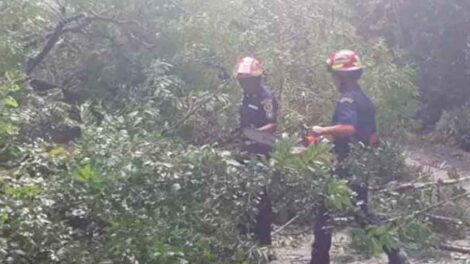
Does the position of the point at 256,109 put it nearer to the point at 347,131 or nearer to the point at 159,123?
the point at 159,123

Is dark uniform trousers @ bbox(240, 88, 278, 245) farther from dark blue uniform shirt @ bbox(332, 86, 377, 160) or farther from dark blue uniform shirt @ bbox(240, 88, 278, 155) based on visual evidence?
dark blue uniform shirt @ bbox(332, 86, 377, 160)

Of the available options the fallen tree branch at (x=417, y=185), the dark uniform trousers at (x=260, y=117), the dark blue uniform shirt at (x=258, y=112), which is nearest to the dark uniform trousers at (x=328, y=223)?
the dark uniform trousers at (x=260, y=117)

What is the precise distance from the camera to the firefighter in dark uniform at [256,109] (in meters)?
6.02

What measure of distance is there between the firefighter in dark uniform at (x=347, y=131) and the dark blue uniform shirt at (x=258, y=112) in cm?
55

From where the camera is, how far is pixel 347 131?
545cm

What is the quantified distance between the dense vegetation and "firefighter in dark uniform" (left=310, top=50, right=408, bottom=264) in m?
0.13

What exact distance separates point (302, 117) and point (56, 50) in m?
2.06

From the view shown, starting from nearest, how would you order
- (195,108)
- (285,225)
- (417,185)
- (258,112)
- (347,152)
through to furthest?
(347,152)
(285,225)
(258,112)
(195,108)
(417,185)

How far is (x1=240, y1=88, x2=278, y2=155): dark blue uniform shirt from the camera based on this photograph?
608 centimetres

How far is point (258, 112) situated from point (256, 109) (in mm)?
26

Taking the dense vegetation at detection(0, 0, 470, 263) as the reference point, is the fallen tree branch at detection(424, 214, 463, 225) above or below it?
below

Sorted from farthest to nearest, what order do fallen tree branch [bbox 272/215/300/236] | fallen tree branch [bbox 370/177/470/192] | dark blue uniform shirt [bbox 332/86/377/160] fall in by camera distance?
fallen tree branch [bbox 370/177/470/192] < fallen tree branch [bbox 272/215/300/236] < dark blue uniform shirt [bbox 332/86/377/160]

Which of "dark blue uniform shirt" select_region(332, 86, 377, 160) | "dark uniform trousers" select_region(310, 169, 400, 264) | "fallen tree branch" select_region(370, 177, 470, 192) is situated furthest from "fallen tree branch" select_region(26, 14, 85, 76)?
"fallen tree branch" select_region(370, 177, 470, 192)

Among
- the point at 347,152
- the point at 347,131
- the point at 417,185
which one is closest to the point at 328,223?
the point at 347,152
